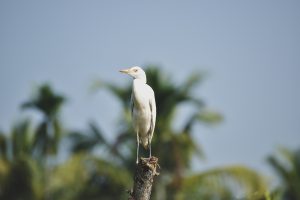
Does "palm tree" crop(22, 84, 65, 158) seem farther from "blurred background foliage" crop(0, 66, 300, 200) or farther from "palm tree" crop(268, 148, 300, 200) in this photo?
"palm tree" crop(268, 148, 300, 200)

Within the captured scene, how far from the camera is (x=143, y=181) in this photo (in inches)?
329

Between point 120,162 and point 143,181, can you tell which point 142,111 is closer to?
point 143,181

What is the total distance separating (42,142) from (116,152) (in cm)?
341

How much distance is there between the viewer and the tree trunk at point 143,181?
27.2ft

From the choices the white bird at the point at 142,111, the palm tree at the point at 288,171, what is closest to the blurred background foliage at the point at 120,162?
the palm tree at the point at 288,171

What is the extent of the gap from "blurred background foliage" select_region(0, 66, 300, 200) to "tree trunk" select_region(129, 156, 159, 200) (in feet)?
29.7

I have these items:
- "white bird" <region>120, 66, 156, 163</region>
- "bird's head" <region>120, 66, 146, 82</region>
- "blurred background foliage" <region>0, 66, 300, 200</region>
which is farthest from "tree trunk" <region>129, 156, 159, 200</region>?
"blurred background foliage" <region>0, 66, 300, 200</region>

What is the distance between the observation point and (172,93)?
Answer: 789 inches

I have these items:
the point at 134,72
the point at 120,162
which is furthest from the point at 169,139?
the point at 134,72

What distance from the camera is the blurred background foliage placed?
18.3 metres

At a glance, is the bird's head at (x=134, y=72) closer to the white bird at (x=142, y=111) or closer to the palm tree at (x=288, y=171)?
the white bird at (x=142, y=111)

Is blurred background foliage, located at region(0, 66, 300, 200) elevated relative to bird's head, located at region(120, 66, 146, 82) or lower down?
lower down

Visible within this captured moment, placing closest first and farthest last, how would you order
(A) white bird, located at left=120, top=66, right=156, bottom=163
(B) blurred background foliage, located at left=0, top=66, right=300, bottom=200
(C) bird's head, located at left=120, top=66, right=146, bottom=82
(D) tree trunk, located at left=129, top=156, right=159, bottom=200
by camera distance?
(D) tree trunk, located at left=129, top=156, right=159, bottom=200
(A) white bird, located at left=120, top=66, right=156, bottom=163
(C) bird's head, located at left=120, top=66, right=146, bottom=82
(B) blurred background foliage, located at left=0, top=66, right=300, bottom=200

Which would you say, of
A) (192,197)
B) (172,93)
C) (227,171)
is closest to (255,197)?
(227,171)
